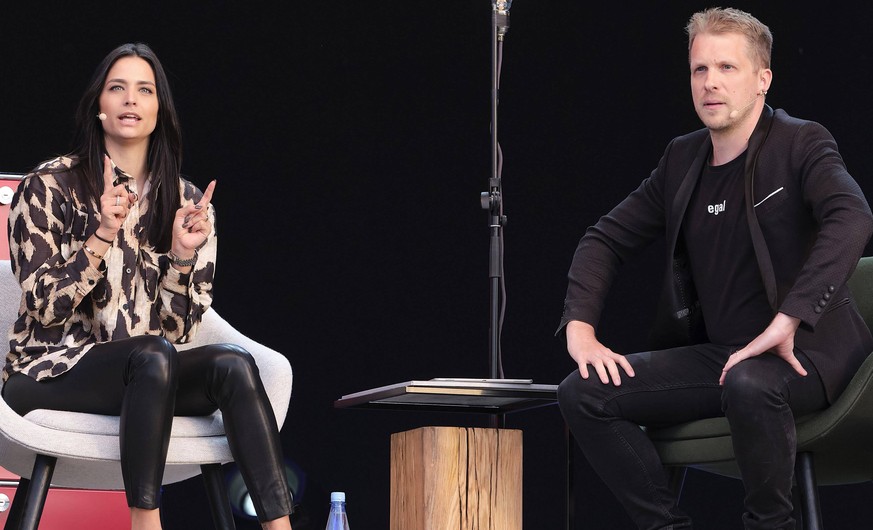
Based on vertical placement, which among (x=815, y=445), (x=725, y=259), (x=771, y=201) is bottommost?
(x=815, y=445)

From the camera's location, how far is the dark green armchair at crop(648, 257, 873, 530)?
2.22 metres

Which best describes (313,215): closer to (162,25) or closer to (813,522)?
(162,25)

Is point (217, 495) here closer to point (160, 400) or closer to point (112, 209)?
point (160, 400)

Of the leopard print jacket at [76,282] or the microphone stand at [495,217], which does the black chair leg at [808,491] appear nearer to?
the microphone stand at [495,217]

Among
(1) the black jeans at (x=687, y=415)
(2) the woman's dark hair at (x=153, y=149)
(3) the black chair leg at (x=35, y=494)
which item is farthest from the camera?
(2) the woman's dark hair at (x=153, y=149)

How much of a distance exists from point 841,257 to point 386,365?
5.99ft

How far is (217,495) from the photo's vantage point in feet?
8.43

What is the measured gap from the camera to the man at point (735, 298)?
2205mm

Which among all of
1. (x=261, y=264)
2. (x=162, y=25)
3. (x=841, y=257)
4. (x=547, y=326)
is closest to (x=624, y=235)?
(x=841, y=257)

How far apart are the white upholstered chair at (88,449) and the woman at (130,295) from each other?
0.05 meters

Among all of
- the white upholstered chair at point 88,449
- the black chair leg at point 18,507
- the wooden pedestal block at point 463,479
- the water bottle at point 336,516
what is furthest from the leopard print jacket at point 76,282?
the wooden pedestal block at point 463,479

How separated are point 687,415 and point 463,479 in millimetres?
485

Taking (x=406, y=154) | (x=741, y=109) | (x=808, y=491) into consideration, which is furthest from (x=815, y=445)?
(x=406, y=154)

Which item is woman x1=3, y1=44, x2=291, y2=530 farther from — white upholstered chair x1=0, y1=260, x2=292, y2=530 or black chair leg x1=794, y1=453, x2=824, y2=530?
black chair leg x1=794, y1=453, x2=824, y2=530
